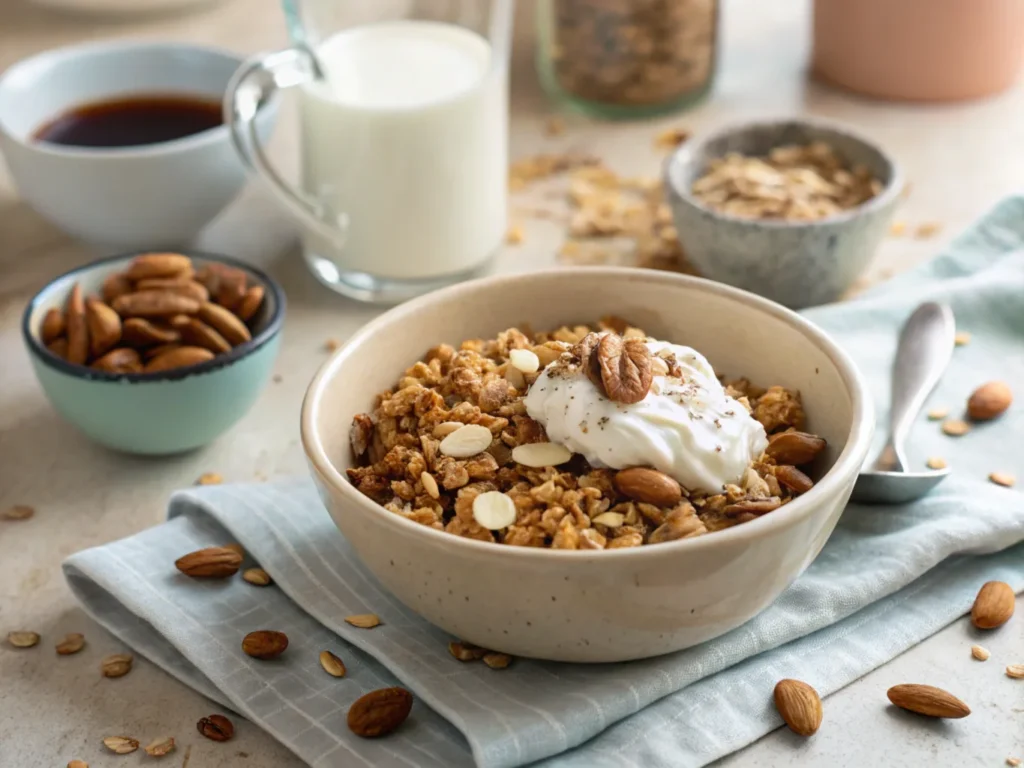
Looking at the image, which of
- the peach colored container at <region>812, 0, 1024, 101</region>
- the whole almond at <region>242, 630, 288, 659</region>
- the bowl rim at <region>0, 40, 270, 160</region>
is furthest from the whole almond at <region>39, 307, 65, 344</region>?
the peach colored container at <region>812, 0, 1024, 101</region>

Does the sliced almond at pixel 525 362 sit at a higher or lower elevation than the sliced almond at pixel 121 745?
higher

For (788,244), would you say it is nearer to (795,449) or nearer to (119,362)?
(795,449)

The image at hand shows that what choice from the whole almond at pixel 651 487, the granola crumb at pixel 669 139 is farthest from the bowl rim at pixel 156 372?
the granola crumb at pixel 669 139

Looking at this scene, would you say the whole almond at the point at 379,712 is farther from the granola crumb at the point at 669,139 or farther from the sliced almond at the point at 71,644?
the granola crumb at the point at 669,139

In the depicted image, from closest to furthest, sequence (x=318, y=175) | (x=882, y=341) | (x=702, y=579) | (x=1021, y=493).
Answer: (x=702, y=579), (x=1021, y=493), (x=882, y=341), (x=318, y=175)

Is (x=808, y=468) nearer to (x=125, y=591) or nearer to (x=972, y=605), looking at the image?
(x=972, y=605)

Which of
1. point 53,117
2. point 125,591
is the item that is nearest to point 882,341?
point 125,591

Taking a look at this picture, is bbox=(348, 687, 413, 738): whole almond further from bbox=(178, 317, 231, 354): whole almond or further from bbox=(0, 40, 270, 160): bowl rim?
bbox=(0, 40, 270, 160): bowl rim
